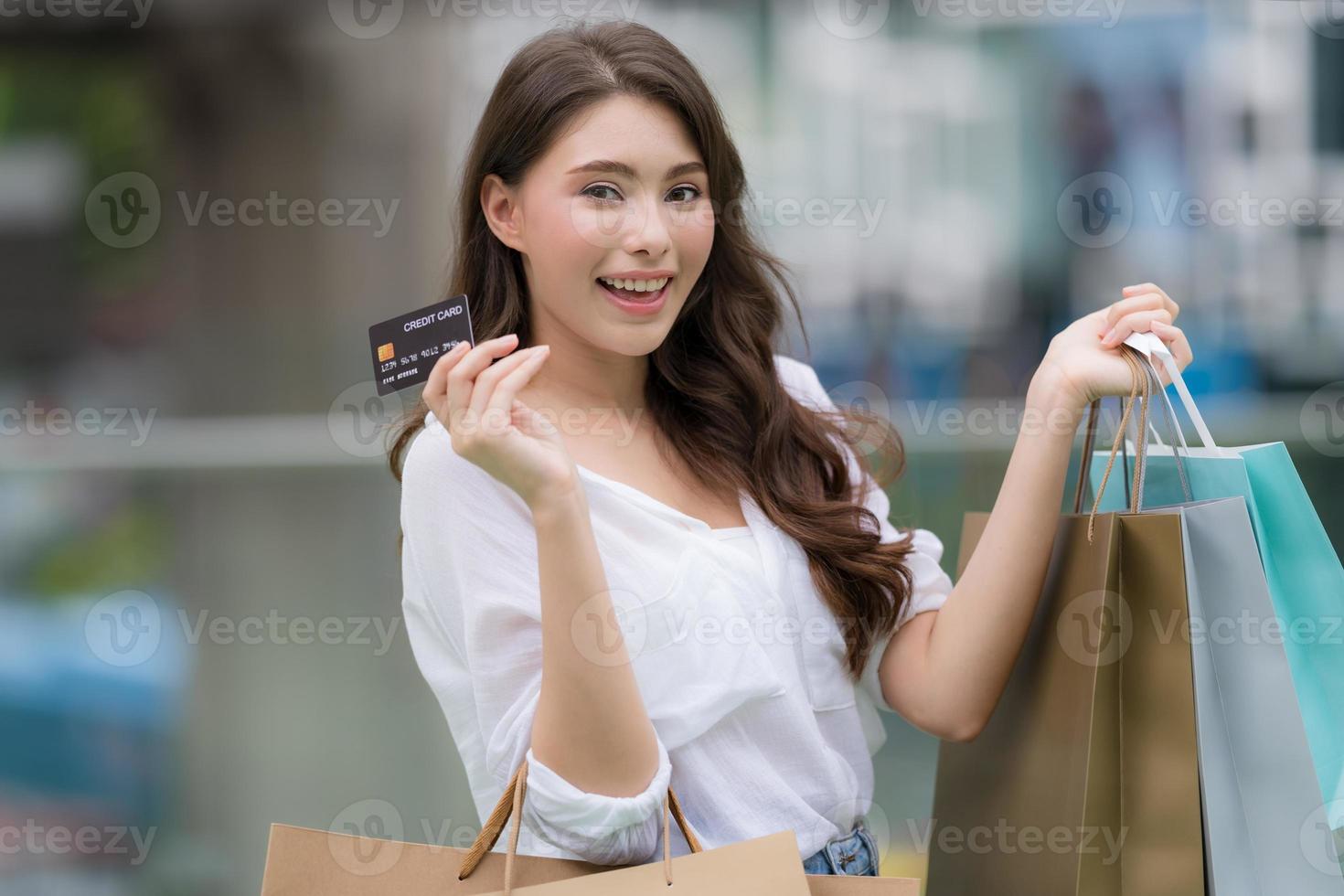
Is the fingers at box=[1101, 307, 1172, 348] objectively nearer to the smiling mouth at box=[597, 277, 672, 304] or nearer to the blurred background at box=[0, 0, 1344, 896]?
the smiling mouth at box=[597, 277, 672, 304]

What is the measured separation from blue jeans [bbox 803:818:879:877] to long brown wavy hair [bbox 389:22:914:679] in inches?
7.5

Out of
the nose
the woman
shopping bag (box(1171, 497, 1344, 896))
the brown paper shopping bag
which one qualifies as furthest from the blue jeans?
the nose

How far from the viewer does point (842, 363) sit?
268cm

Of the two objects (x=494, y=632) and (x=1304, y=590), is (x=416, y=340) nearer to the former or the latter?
A: (x=494, y=632)

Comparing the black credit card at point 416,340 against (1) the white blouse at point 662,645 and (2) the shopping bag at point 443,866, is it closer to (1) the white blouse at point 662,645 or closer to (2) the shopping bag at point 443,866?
(1) the white blouse at point 662,645

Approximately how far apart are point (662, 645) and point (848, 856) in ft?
1.11

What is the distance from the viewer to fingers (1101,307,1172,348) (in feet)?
4.45

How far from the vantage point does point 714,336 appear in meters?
1.66

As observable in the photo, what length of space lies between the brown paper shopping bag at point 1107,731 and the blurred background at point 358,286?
1291 millimetres

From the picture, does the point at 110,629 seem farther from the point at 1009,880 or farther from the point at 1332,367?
the point at 1332,367

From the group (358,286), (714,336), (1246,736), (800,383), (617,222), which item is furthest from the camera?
(358,286)

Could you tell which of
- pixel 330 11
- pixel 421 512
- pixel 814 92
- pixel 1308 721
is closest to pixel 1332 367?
pixel 814 92

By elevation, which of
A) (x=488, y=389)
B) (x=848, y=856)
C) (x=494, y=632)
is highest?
(x=488, y=389)

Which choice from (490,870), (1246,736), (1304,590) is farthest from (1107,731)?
(490,870)
